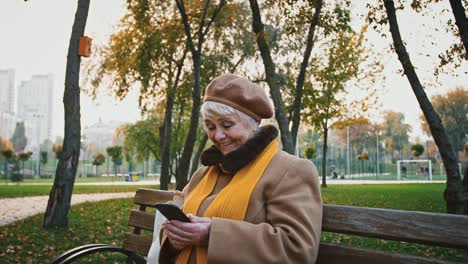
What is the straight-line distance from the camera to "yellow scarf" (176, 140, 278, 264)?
6.84 ft

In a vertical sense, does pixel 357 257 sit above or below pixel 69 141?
below

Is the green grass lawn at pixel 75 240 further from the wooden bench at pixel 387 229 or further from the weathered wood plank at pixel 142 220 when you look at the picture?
the wooden bench at pixel 387 229

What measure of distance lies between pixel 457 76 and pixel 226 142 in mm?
8395

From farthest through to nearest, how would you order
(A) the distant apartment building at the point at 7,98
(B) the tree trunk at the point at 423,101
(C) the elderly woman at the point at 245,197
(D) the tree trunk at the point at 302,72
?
(A) the distant apartment building at the point at 7,98 → (D) the tree trunk at the point at 302,72 → (B) the tree trunk at the point at 423,101 → (C) the elderly woman at the point at 245,197

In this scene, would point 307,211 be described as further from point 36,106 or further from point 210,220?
point 36,106

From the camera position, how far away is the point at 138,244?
10.5 ft

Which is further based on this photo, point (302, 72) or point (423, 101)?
point (302, 72)

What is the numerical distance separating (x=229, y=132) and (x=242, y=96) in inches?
8.1

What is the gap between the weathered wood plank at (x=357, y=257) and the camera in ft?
6.23

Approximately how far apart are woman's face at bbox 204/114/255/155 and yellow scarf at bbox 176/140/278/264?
14 cm

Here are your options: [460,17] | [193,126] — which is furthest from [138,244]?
[193,126]

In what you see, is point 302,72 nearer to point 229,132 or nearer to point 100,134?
→ point 229,132

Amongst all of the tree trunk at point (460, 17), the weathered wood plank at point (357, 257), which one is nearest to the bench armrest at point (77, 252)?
the weathered wood plank at point (357, 257)

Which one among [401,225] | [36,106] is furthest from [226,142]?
[36,106]
